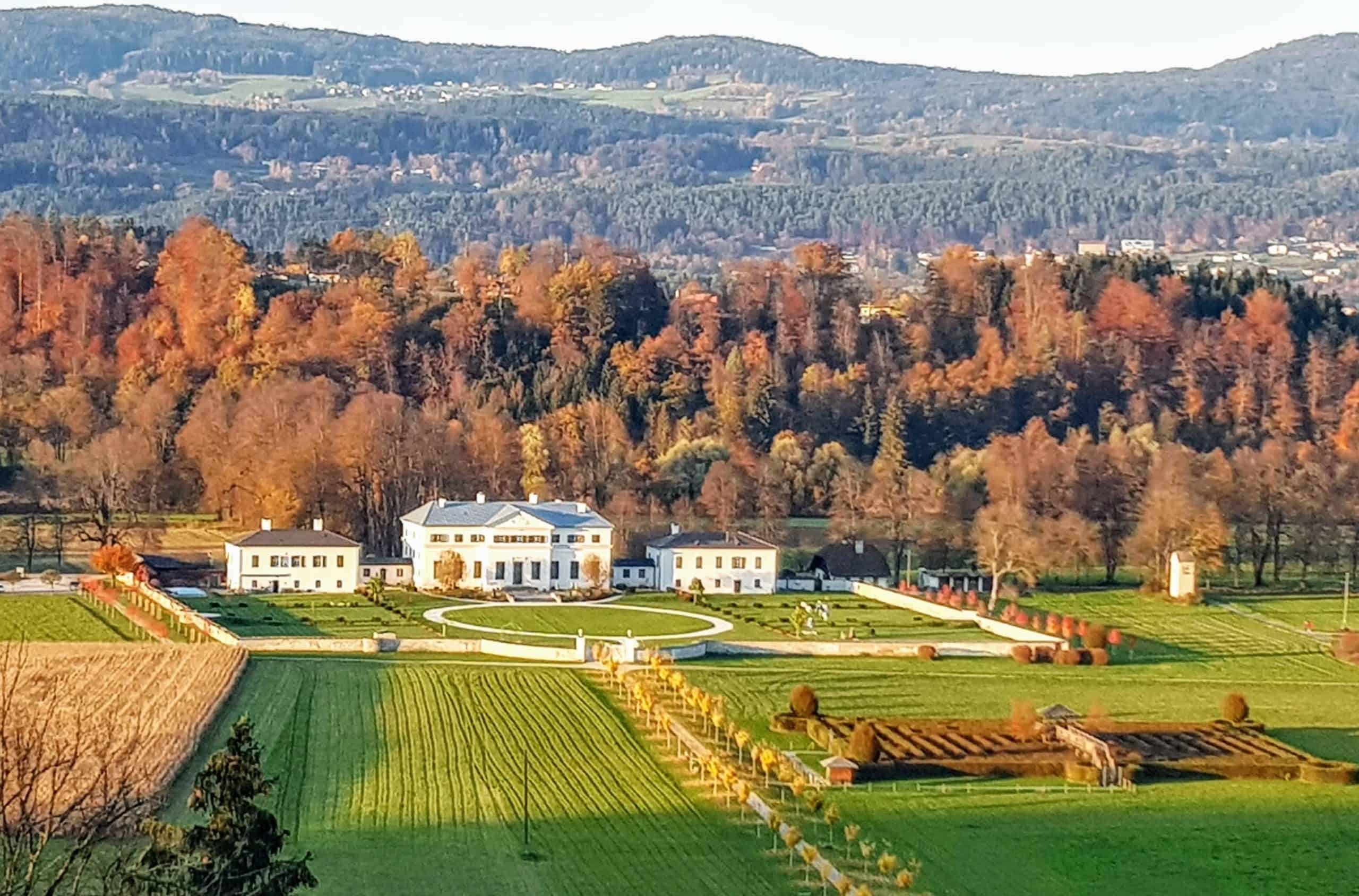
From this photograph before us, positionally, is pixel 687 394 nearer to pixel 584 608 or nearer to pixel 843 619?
pixel 584 608

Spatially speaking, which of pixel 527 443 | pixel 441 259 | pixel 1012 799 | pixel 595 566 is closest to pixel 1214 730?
pixel 1012 799

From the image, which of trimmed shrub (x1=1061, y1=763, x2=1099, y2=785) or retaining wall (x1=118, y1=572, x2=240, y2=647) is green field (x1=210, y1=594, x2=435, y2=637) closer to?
retaining wall (x1=118, y1=572, x2=240, y2=647)

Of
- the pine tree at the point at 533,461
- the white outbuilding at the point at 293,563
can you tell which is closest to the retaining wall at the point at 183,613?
the white outbuilding at the point at 293,563

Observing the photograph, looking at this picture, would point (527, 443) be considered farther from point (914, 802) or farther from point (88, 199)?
point (88, 199)

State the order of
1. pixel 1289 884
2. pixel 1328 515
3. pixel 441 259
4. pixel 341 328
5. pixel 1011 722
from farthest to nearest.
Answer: pixel 441 259 < pixel 341 328 < pixel 1328 515 < pixel 1011 722 < pixel 1289 884

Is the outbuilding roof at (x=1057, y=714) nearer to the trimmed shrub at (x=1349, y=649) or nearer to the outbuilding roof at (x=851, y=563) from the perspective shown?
the trimmed shrub at (x=1349, y=649)
